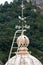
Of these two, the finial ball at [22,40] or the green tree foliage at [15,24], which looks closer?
the finial ball at [22,40]

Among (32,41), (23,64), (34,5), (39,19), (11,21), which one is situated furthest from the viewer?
(34,5)

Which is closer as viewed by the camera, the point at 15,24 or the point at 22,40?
the point at 22,40

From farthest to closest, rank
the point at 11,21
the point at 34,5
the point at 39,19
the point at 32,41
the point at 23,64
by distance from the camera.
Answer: the point at 34,5
the point at 39,19
the point at 11,21
the point at 32,41
the point at 23,64

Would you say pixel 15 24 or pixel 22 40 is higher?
pixel 22 40

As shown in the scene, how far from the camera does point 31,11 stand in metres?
88.6

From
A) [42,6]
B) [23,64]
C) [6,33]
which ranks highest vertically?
[23,64]

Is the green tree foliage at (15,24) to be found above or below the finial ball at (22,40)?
below

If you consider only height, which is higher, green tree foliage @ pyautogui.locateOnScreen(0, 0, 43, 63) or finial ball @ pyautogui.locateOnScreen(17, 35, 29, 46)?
finial ball @ pyautogui.locateOnScreen(17, 35, 29, 46)

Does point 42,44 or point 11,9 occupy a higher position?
point 42,44

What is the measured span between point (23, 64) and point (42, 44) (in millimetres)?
53200

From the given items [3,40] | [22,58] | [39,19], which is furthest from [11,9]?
[22,58]

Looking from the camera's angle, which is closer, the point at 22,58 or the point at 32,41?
the point at 22,58

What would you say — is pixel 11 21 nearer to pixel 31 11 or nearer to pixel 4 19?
pixel 4 19

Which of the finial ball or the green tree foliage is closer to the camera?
the finial ball
